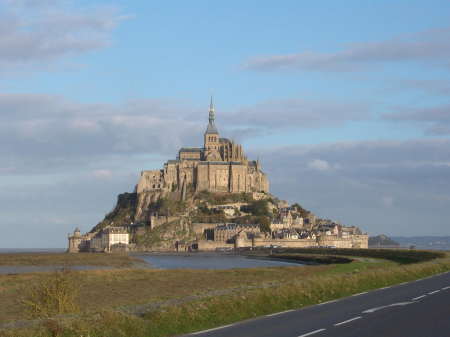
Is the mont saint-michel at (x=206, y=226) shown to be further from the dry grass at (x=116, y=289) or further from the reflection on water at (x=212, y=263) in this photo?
the dry grass at (x=116, y=289)

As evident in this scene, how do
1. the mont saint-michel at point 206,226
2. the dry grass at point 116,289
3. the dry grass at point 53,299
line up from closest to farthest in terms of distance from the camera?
the dry grass at point 53,299
the dry grass at point 116,289
the mont saint-michel at point 206,226

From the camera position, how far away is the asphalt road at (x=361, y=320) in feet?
54.5

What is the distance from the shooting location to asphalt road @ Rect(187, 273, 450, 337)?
1662 cm

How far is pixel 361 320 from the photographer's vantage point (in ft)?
61.4

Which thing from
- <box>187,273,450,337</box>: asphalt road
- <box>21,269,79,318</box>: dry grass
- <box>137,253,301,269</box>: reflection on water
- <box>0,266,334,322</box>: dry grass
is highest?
<box>21,269,79,318</box>: dry grass

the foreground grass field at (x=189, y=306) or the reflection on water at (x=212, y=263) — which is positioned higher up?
the foreground grass field at (x=189, y=306)

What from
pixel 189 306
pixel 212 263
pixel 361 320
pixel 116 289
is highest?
pixel 189 306

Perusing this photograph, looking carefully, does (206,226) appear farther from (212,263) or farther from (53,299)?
(53,299)

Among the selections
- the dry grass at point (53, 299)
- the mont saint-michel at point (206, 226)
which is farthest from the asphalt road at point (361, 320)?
the mont saint-michel at point (206, 226)

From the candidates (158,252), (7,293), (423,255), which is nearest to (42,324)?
Result: (7,293)

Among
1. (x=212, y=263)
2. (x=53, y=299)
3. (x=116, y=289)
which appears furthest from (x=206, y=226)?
(x=53, y=299)

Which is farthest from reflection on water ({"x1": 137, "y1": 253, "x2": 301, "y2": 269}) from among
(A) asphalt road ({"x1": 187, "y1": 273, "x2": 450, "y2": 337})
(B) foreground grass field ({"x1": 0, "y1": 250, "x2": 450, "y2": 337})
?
(A) asphalt road ({"x1": 187, "y1": 273, "x2": 450, "y2": 337})

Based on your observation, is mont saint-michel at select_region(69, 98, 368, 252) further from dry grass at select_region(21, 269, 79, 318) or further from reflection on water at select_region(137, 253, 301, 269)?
dry grass at select_region(21, 269, 79, 318)

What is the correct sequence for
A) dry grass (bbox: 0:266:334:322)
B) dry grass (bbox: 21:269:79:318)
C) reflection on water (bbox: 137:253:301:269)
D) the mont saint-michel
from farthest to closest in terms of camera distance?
the mont saint-michel
reflection on water (bbox: 137:253:301:269)
dry grass (bbox: 0:266:334:322)
dry grass (bbox: 21:269:79:318)
